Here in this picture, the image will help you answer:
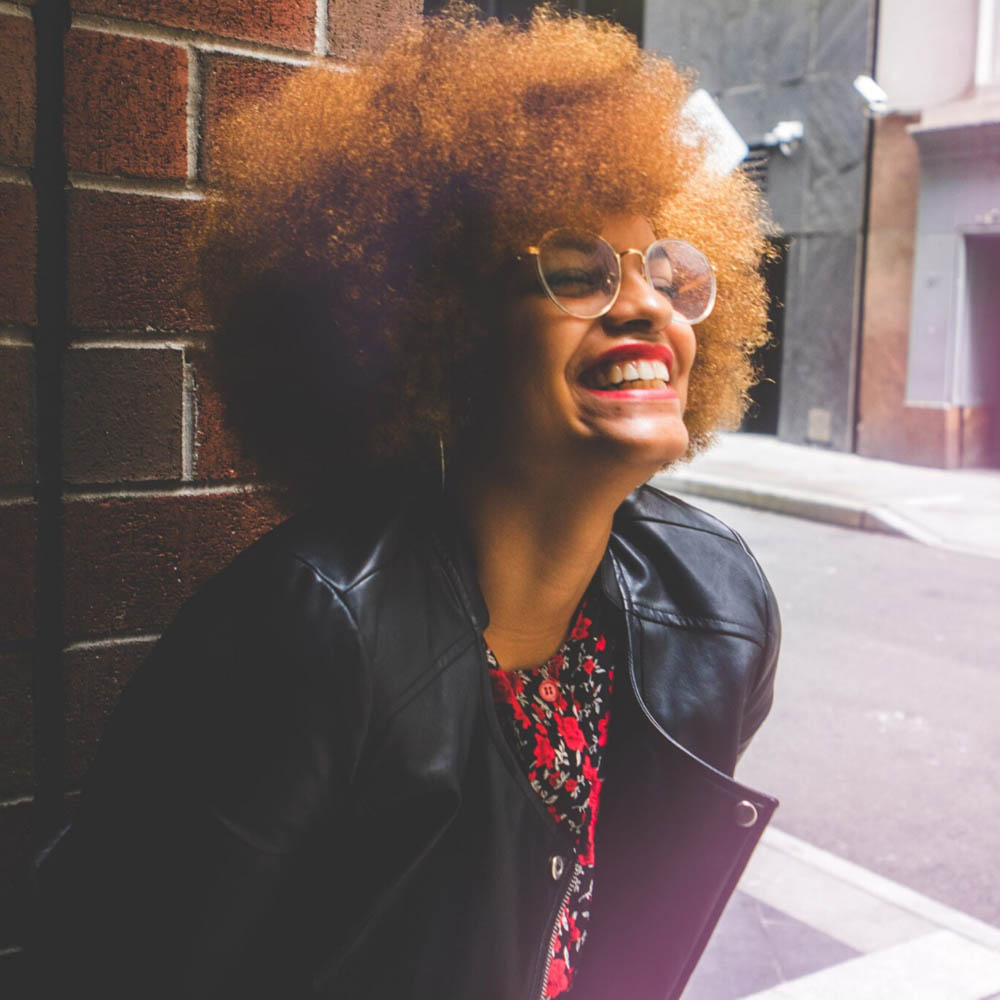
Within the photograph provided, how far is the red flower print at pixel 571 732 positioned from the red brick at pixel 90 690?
0.70 metres

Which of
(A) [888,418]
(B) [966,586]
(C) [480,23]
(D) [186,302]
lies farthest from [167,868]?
(A) [888,418]

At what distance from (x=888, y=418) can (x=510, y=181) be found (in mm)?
13647

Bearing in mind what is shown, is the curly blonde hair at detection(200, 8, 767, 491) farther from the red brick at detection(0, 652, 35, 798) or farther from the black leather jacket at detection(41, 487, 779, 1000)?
the red brick at detection(0, 652, 35, 798)

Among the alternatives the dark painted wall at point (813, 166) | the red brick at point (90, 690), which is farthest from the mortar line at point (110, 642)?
the dark painted wall at point (813, 166)

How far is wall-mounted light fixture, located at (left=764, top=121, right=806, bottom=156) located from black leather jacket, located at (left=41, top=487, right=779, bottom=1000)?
14.8m

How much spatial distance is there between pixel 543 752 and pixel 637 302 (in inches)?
23.6

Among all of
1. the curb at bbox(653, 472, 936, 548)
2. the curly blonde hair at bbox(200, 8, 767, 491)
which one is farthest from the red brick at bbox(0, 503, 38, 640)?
the curb at bbox(653, 472, 936, 548)

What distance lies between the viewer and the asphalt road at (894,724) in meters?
4.31

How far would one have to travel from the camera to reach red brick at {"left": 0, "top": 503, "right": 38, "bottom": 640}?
1.86m

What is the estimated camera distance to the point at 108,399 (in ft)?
6.26

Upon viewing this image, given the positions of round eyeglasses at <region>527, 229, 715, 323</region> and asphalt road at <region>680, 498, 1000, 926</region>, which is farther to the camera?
asphalt road at <region>680, 498, 1000, 926</region>

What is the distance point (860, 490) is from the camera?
1203cm

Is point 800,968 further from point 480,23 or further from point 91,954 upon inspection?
point 480,23

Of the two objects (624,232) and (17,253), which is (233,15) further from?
(624,232)
